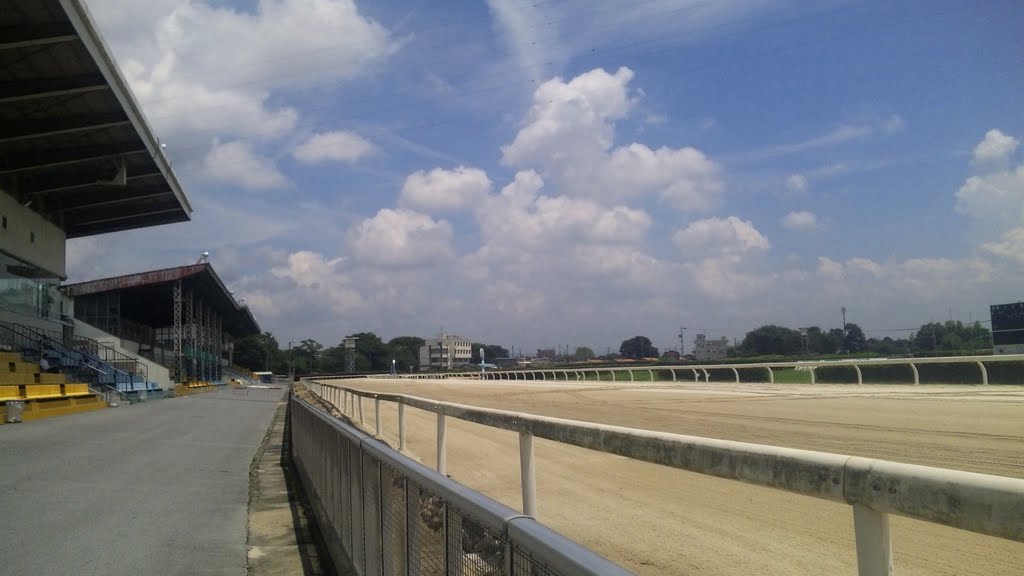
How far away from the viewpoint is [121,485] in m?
11.6

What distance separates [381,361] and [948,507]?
172416 millimetres

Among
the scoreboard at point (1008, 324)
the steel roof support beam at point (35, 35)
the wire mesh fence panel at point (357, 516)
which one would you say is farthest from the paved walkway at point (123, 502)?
the scoreboard at point (1008, 324)

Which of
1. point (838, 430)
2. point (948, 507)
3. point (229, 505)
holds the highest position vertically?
point (948, 507)

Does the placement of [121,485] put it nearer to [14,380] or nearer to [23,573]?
[23,573]

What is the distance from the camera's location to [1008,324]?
87.0 ft

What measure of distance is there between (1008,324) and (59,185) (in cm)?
4495

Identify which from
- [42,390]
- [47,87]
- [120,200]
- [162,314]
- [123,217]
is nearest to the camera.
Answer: [47,87]

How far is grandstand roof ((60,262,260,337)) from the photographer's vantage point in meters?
63.0

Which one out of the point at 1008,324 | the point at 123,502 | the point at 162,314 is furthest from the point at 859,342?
the point at 162,314

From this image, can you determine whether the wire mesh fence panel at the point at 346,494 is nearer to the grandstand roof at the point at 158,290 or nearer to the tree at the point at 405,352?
the grandstand roof at the point at 158,290

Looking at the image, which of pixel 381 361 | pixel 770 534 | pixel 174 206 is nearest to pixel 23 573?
pixel 770 534

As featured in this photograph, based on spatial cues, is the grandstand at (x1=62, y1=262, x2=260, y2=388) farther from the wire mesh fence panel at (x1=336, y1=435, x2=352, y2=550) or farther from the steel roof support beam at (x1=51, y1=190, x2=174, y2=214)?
the wire mesh fence panel at (x1=336, y1=435, x2=352, y2=550)

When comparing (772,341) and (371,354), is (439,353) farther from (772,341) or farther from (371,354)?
(772,341)

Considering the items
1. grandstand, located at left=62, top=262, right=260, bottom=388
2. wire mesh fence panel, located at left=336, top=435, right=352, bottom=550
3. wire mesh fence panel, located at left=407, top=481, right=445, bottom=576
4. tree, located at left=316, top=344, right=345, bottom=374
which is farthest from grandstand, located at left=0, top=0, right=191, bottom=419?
tree, located at left=316, top=344, right=345, bottom=374
